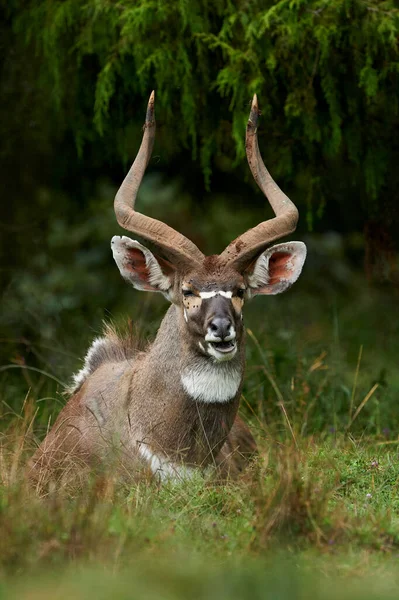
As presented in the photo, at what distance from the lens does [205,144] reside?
9859 millimetres

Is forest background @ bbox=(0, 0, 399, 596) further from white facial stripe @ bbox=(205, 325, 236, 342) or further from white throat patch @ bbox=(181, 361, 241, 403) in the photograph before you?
white facial stripe @ bbox=(205, 325, 236, 342)

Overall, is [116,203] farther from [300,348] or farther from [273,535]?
[300,348]

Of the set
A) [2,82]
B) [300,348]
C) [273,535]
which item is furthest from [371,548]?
[2,82]

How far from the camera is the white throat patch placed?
7.37 metres

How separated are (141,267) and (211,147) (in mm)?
2463

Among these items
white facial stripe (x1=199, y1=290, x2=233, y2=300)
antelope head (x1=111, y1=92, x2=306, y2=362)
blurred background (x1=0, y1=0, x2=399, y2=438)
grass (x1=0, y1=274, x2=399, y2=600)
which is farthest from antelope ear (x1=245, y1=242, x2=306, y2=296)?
blurred background (x1=0, y1=0, x2=399, y2=438)

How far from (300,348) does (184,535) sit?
4.99 metres

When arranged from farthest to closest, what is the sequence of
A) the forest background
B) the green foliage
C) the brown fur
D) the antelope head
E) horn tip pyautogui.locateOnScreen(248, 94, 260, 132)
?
1. the forest background
2. the green foliage
3. horn tip pyautogui.locateOnScreen(248, 94, 260, 132)
4. the brown fur
5. the antelope head

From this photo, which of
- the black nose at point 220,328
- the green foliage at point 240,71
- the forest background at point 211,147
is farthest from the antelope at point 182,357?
the green foliage at point 240,71

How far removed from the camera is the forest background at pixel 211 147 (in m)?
9.20

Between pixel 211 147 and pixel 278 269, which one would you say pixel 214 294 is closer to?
pixel 278 269

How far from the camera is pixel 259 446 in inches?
319

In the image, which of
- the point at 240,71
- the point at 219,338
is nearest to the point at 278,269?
the point at 219,338

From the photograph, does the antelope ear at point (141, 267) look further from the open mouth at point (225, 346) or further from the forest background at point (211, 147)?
the forest background at point (211, 147)
